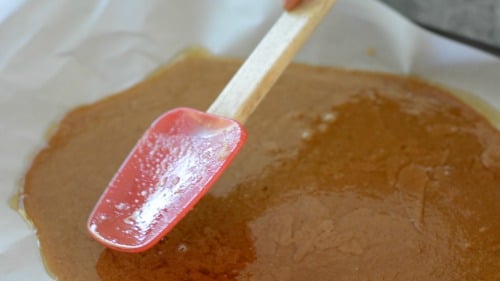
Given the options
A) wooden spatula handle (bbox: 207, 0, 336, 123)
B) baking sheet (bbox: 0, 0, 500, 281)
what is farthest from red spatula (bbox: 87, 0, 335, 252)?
baking sheet (bbox: 0, 0, 500, 281)

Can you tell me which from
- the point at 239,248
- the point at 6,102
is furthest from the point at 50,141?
the point at 239,248

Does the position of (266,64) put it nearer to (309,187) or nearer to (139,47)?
(309,187)

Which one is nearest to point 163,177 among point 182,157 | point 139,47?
point 182,157

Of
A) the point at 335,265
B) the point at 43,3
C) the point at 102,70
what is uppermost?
the point at 43,3

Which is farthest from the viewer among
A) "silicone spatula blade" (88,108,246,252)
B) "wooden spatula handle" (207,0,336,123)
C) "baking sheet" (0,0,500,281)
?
"baking sheet" (0,0,500,281)

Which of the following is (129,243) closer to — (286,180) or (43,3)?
(286,180)

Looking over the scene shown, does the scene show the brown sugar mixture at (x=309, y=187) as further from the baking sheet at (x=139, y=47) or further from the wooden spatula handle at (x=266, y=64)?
the wooden spatula handle at (x=266, y=64)

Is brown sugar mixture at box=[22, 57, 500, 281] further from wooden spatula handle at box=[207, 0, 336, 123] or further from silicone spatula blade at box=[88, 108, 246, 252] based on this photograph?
wooden spatula handle at box=[207, 0, 336, 123]
